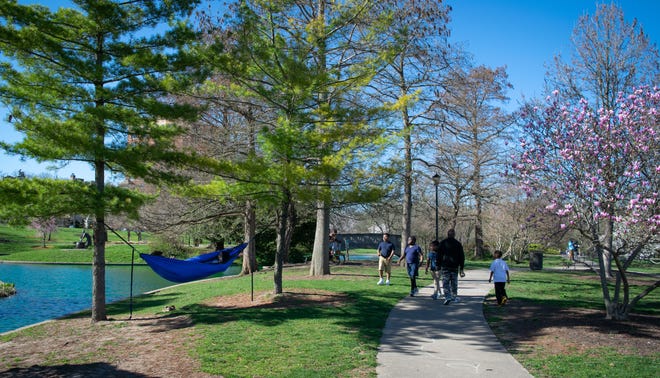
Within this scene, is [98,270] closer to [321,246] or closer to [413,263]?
[413,263]

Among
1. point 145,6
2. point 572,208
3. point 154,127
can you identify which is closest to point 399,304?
point 572,208

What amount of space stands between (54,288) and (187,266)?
42.8 feet

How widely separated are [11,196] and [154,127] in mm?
2910

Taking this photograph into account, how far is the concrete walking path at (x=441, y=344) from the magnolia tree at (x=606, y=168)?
2.59m

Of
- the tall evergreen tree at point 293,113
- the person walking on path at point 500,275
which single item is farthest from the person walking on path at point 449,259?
the tall evergreen tree at point 293,113

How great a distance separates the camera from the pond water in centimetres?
1416

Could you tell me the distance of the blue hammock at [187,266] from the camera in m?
10.9

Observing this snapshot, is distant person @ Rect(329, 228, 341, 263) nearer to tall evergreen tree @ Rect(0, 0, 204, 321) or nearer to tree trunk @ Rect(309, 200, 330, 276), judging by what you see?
tree trunk @ Rect(309, 200, 330, 276)

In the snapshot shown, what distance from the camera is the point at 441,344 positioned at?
797 cm

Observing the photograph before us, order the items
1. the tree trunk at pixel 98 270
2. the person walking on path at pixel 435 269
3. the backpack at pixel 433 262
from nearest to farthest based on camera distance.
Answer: the tree trunk at pixel 98 270 < the person walking on path at pixel 435 269 < the backpack at pixel 433 262

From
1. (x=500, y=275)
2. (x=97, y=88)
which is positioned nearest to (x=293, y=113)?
(x=97, y=88)

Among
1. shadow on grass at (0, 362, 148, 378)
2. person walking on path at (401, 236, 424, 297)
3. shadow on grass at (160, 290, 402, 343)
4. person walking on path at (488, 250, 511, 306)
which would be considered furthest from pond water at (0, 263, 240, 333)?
person walking on path at (488, 250, 511, 306)

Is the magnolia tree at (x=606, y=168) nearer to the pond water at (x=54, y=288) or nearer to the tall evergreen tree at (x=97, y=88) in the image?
the tall evergreen tree at (x=97, y=88)

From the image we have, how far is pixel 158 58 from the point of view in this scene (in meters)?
9.68
